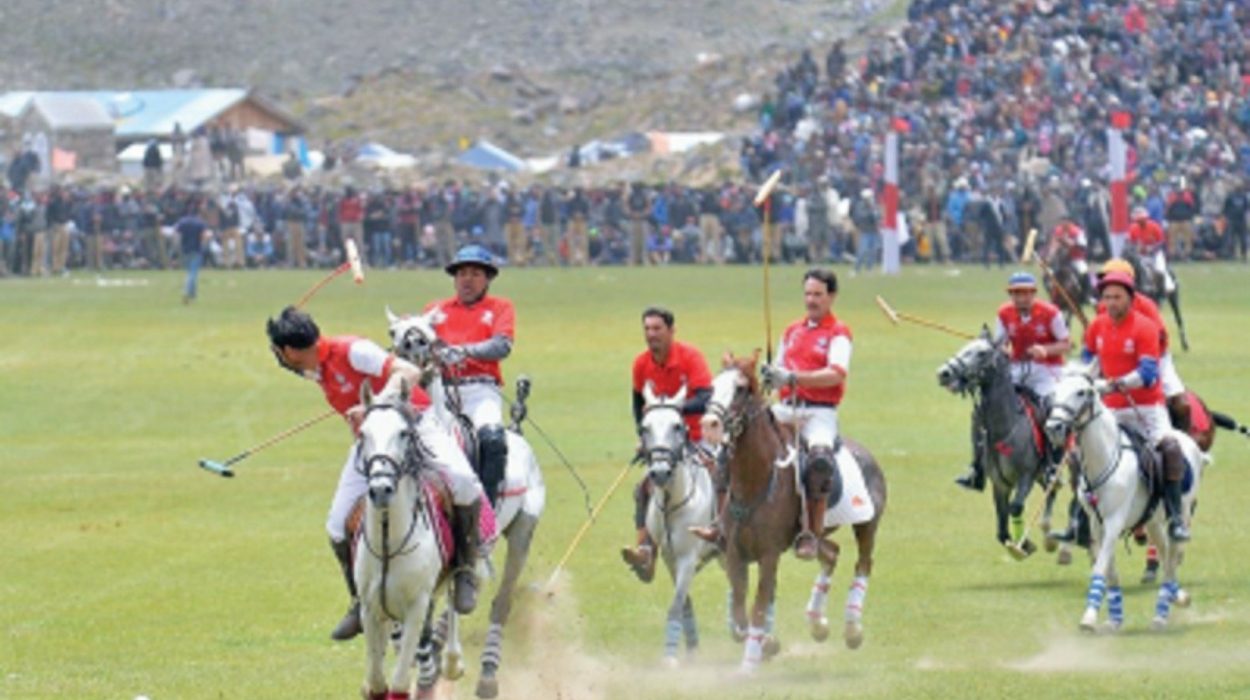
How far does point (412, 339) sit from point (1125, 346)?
21.2 feet

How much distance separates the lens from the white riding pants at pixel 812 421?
20.8 m

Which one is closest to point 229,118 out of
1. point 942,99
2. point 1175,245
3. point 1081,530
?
point 942,99

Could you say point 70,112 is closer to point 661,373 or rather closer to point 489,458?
point 661,373

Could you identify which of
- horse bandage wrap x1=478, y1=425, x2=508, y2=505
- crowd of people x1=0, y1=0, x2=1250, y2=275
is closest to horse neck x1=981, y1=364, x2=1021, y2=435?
horse bandage wrap x1=478, y1=425, x2=508, y2=505

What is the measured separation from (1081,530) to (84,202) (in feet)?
187

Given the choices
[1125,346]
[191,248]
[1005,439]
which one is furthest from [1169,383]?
[191,248]

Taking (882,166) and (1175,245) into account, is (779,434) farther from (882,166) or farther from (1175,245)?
(882,166)

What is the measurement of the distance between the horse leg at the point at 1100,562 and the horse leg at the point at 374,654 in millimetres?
6173

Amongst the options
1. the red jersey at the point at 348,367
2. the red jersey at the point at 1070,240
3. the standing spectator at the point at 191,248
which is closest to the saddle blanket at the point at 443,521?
the red jersey at the point at 348,367

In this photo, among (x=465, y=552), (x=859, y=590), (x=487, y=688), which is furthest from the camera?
(x=859, y=590)

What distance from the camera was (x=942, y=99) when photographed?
84438 millimetres

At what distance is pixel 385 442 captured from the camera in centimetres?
1595

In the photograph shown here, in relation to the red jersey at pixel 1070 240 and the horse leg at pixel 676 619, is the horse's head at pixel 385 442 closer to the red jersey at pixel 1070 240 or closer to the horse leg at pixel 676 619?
the horse leg at pixel 676 619

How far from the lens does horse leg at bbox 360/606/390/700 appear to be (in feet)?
55.0
